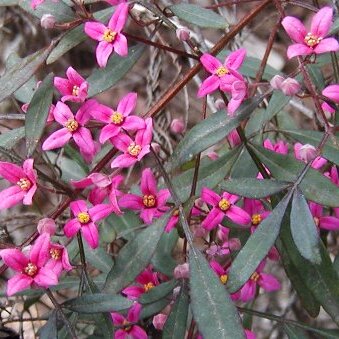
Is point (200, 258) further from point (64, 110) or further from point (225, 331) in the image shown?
point (64, 110)

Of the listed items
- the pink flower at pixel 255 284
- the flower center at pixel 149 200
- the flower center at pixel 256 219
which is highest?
the flower center at pixel 149 200

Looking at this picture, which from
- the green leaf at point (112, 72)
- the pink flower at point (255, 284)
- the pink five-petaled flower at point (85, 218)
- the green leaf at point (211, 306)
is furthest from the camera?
the pink flower at point (255, 284)

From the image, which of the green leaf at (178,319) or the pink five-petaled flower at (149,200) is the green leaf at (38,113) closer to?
the pink five-petaled flower at (149,200)

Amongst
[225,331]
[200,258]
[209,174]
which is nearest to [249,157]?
[209,174]

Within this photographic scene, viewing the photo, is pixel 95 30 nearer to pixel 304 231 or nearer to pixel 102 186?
pixel 102 186

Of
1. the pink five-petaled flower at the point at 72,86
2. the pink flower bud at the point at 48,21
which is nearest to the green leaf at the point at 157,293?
the pink five-petaled flower at the point at 72,86

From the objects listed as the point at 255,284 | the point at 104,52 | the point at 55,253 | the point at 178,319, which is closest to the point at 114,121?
the point at 104,52
